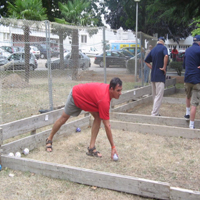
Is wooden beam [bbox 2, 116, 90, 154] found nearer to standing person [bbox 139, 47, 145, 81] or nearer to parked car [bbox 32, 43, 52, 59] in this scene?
parked car [bbox 32, 43, 52, 59]

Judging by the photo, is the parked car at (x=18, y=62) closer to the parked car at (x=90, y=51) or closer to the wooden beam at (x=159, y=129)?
the parked car at (x=90, y=51)

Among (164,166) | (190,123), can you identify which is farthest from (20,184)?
(190,123)

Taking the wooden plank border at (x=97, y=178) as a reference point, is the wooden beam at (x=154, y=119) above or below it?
above

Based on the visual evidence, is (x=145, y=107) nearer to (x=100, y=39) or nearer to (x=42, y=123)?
(x=100, y=39)

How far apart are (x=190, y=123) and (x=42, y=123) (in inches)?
123

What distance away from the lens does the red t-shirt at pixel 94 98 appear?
14.0ft

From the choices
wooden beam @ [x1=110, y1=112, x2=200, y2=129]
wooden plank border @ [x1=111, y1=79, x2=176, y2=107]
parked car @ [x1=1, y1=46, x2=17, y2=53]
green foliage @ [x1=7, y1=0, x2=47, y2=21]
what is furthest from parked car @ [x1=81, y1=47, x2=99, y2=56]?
green foliage @ [x1=7, y1=0, x2=47, y2=21]

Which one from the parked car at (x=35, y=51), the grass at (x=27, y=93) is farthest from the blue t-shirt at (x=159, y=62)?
the parked car at (x=35, y=51)

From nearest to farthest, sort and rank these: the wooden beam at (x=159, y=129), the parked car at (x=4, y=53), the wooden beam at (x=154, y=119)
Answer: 1. the wooden beam at (x=159, y=129)
2. the parked car at (x=4, y=53)
3. the wooden beam at (x=154, y=119)

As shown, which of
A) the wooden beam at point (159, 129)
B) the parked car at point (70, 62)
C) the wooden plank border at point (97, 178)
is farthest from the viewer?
the parked car at point (70, 62)

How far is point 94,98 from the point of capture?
4473 mm

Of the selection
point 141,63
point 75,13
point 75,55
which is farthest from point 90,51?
point 75,13

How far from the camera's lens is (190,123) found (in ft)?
20.2

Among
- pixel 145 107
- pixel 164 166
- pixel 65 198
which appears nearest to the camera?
pixel 65 198
